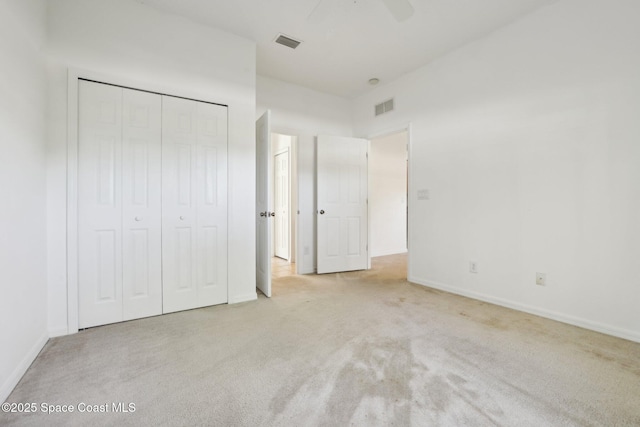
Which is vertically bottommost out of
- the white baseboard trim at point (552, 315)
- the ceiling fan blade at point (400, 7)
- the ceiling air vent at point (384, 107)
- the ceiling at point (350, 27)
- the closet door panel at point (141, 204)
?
the white baseboard trim at point (552, 315)

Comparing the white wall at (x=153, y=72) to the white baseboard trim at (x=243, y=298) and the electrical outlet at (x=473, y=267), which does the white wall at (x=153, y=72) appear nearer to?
the white baseboard trim at (x=243, y=298)

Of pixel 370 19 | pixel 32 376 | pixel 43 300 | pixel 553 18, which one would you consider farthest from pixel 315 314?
pixel 553 18

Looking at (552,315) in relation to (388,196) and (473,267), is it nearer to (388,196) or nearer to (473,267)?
(473,267)

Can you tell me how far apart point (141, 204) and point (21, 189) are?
779 millimetres

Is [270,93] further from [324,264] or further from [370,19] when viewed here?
[324,264]

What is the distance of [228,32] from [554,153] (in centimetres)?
326

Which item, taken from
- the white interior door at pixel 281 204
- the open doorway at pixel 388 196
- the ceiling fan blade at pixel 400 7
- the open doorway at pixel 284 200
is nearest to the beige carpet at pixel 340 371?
the ceiling fan blade at pixel 400 7

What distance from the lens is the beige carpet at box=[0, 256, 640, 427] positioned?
1.32 m

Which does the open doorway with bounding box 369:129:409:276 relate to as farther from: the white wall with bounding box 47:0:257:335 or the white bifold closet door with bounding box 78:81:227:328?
the white bifold closet door with bounding box 78:81:227:328

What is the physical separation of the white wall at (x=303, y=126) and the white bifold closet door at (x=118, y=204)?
1.79 m

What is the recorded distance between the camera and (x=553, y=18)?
2459mm

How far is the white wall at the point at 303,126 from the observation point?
3998 millimetres

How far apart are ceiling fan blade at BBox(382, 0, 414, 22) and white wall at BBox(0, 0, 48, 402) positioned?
7.38 ft

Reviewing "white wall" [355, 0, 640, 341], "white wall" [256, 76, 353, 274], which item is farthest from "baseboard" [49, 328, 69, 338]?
Result: "white wall" [355, 0, 640, 341]
